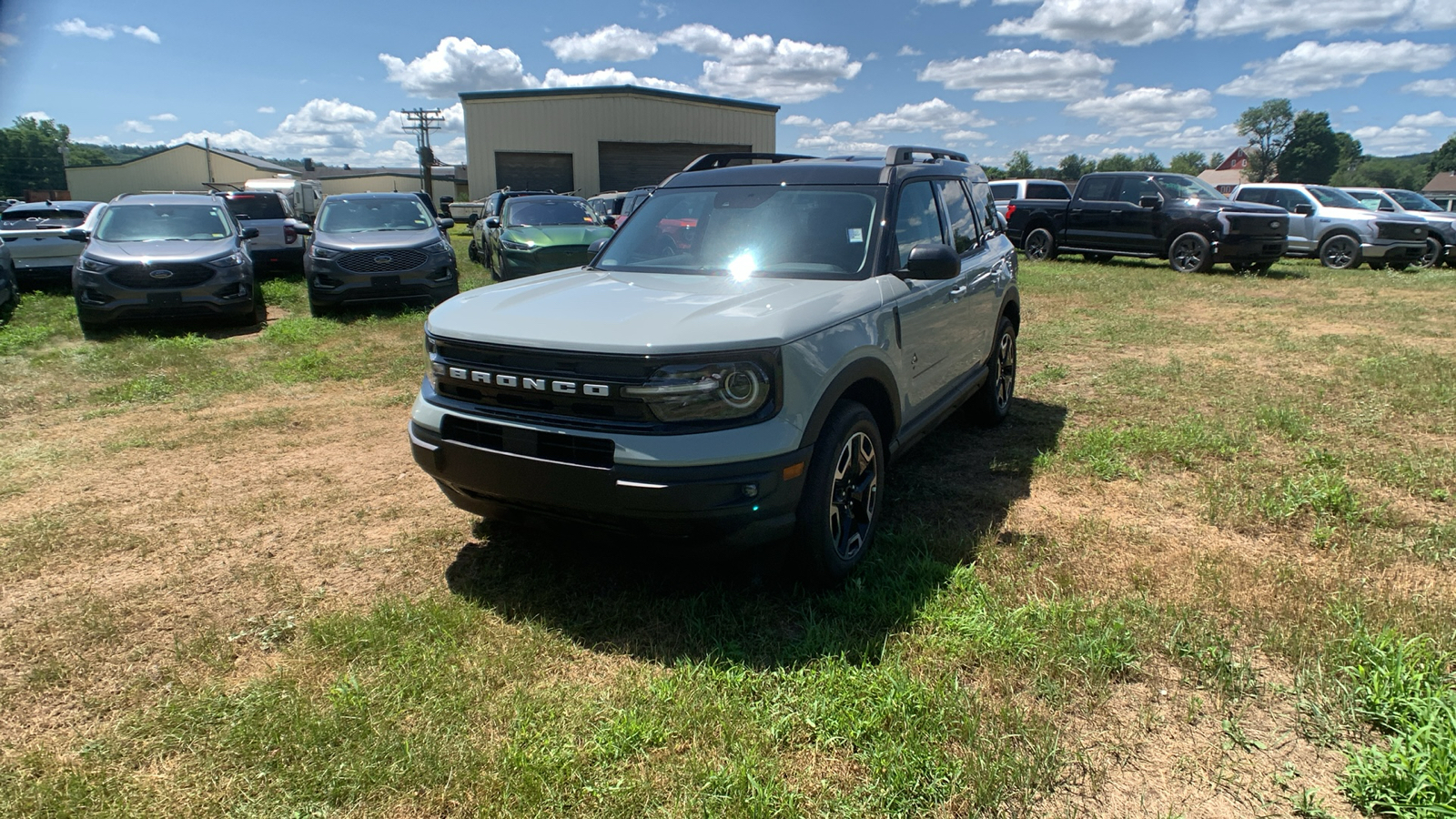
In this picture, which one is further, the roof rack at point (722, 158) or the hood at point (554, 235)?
the hood at point (554, 235)

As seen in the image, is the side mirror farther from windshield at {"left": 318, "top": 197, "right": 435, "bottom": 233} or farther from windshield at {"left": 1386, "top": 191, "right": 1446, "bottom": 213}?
windshield at {"left": 1386, "top": 191, "right": 1446, "bottom": 213}

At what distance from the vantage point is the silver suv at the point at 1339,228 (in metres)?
16.6

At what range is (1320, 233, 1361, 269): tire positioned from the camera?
16.9 meters

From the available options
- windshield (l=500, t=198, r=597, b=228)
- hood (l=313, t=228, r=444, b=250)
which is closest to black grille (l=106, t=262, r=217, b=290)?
hood (l=313, t=228, r=444, b=250)

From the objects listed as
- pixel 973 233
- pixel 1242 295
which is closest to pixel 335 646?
pixel 973 233

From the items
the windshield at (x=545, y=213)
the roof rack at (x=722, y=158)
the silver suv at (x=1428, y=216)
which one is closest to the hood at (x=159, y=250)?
the windshield at (x=545, y=213)

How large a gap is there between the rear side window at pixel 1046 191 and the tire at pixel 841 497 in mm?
17609

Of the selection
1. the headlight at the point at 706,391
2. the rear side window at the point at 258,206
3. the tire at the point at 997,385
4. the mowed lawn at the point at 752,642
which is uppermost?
the rear side window at the point at 258,206

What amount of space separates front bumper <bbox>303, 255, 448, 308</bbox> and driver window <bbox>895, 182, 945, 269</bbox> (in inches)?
321

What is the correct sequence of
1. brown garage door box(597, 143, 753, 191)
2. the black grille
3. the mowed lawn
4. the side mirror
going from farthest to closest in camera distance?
brown garage door box(597, 143, 753, 191) → the black grille → the side mirror → the mowed lawn

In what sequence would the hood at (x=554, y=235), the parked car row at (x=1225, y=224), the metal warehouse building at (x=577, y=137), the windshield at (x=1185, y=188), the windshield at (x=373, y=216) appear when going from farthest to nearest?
1. the metal warehouse building at (x=577, y=137)
2. the windshield at (x=1185, y=188)
3. the parked car row at (x=1225, y=224)
4. the hood at (x=554, y=235)
5. the windshield at (x=373, y=216)

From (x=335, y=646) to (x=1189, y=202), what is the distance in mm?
16543

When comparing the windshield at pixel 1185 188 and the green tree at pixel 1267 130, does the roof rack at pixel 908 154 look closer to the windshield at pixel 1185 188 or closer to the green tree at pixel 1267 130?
the windshield at pixel 1185 188

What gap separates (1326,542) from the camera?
3.96m
